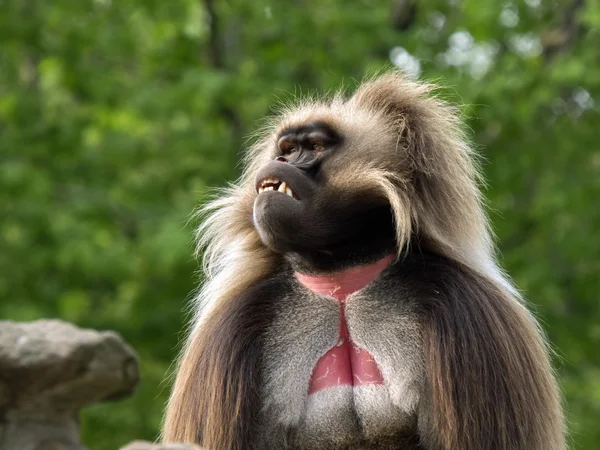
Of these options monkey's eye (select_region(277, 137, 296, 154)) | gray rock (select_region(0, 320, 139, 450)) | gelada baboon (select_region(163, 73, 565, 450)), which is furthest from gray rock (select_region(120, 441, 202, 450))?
gray rock (select_region(0, 320, 139, 450))

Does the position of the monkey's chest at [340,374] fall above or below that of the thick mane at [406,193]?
below

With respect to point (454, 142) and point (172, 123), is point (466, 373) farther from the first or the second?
point (172, 123)

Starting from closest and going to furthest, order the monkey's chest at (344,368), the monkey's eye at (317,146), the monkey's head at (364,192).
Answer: the monkey's chest at (344,368) < the monkey's head at (364,192) < the monkey's eye at (317,146)

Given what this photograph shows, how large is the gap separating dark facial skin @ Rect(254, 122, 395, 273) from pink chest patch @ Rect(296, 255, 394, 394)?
0.05 m

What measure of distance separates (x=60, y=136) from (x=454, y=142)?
6.10 metres

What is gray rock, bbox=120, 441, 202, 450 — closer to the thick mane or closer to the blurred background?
the thick mane

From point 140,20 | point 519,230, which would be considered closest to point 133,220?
point 140,20

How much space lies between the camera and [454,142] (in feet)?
16.4

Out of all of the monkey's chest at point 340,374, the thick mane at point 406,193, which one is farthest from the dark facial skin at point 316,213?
the monkey's chest at point 340,374

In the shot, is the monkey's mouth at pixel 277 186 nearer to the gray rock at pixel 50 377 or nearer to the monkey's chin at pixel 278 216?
the monkey's chin at pixel 278 216

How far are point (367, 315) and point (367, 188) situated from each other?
1.82 feet

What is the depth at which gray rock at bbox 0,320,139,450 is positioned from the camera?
554 cm

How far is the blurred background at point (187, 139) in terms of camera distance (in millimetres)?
9930

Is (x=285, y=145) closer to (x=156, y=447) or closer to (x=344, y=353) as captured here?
(x=344, y=353)
